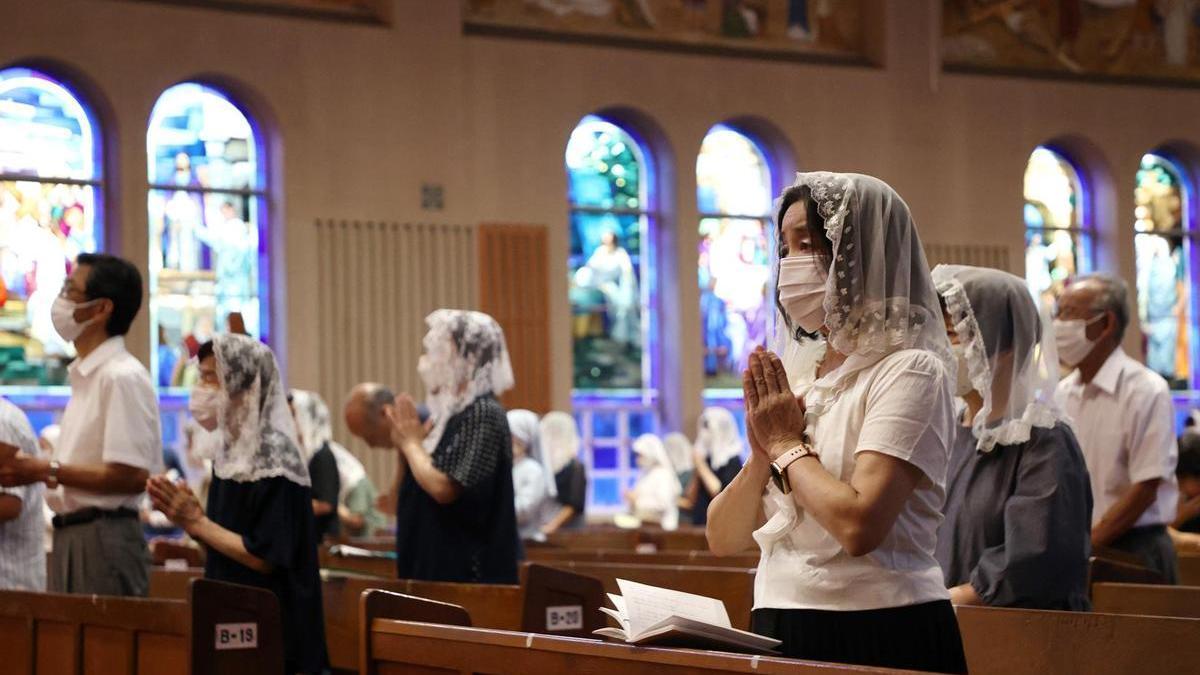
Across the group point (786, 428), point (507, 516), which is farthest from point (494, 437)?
point (786, 428)

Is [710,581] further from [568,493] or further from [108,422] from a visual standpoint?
[568,493]

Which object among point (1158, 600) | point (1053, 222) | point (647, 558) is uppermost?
point (1053, 222)

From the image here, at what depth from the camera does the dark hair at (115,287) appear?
5406 millimetres

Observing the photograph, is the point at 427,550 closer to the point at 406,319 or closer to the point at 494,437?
the point at 494,437

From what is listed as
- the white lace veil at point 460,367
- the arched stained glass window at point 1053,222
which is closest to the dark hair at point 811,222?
the white lace veil at point 460,367

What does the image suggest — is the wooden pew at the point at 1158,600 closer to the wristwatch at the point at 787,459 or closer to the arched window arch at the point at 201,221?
the wristwatch at the point at 787,459

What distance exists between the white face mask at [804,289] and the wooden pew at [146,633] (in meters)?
2.00

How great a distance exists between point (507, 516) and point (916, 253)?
272cm

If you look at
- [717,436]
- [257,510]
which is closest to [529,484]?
[257,510]

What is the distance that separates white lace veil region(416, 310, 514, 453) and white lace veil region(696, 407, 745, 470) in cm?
874

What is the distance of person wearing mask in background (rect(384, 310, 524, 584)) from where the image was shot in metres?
5.40

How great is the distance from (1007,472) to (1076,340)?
2119 millimetres

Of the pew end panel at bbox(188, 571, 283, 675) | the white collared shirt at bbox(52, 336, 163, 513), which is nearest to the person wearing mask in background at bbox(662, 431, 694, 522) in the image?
the white collared shirt at bbox(52, 336, 163, 513)

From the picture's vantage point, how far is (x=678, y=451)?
15.8 meters
